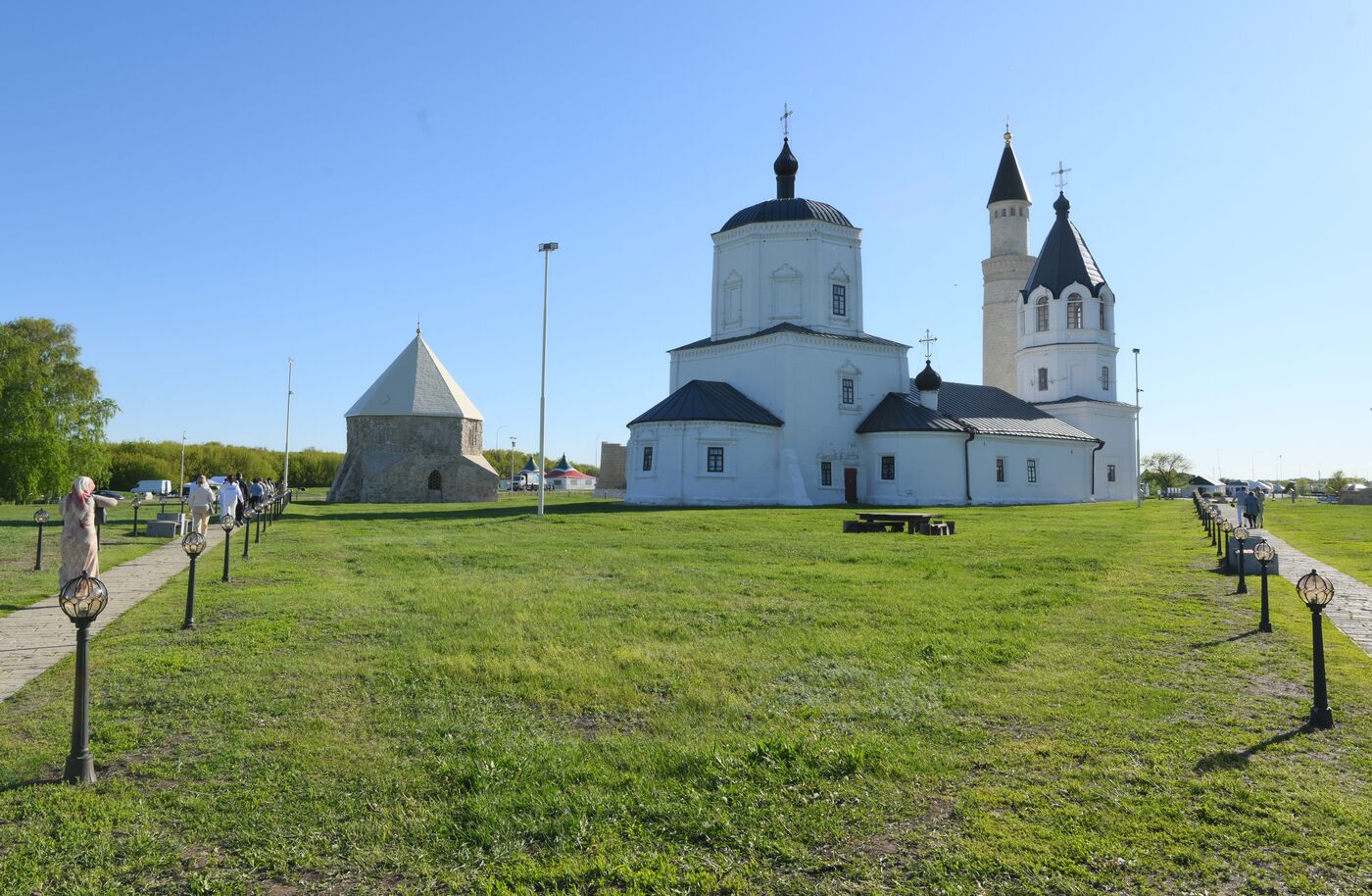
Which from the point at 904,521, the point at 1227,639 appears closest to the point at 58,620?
the point at 1227,639

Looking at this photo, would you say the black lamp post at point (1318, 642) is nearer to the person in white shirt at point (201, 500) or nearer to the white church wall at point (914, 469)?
A: the person in white shirt at point (201, 500)

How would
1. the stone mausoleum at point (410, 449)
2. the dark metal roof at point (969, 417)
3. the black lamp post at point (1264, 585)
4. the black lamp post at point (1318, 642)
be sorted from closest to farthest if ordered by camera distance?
1. the black lamp post at point (1318, 642)
2. the black lamp post at point (1264, 585)
3. the dark metal roof at point (969, 417)
4. the stone mausoleum at point (410, 449)

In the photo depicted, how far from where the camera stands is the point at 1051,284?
177 feet

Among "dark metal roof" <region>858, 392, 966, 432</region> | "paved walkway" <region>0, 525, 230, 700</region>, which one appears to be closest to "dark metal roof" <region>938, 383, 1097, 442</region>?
"dark metal roof" <region>858, 392, 966, 432</region>

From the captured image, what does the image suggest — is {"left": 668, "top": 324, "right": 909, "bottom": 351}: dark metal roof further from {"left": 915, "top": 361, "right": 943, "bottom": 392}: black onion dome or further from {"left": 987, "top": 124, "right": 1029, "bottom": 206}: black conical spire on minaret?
{"left": 987, "top": 124, "right": 1029, "bottom": 206}: black conical spire on minaret

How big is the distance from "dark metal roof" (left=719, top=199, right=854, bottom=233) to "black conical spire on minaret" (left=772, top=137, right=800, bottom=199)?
2.01m

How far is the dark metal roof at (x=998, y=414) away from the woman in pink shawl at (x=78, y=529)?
1497 inches

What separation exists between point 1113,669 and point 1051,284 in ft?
169

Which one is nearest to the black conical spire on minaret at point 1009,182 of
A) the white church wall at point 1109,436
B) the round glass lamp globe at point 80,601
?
the white church wall at point 1109,436

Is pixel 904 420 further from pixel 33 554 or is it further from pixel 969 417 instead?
pixel 33 554

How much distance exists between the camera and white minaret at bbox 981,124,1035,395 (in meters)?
59.8

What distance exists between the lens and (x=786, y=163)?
4425cm

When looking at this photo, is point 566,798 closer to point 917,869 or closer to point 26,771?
point 917,869

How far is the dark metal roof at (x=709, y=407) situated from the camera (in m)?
37.0
